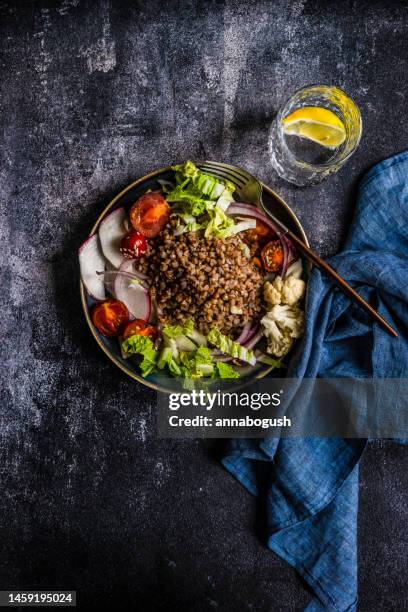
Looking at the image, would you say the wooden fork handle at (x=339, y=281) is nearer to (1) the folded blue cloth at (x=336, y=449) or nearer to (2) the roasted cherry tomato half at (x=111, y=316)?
(1) the folded blue cloth at (x=336, y=449)

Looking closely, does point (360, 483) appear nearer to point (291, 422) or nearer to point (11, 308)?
point (291, 422)

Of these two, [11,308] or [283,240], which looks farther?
[11,308]

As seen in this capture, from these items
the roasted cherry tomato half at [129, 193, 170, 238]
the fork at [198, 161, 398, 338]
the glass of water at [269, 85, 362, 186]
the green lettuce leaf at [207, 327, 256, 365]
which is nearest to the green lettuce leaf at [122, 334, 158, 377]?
the green lettuce leaf at [207, 327, 256, 365]

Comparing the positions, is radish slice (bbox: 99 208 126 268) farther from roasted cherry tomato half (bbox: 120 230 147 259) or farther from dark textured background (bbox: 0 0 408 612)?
dark textured background (bbox: 0 0 408 612)

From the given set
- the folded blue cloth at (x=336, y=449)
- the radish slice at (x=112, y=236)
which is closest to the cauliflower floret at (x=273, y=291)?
the folded blue cloth at (x=336, y=449)

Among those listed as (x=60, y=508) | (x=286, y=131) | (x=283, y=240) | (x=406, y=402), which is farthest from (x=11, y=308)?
(x=406, y=402)

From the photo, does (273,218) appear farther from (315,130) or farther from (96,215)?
(96,215)
